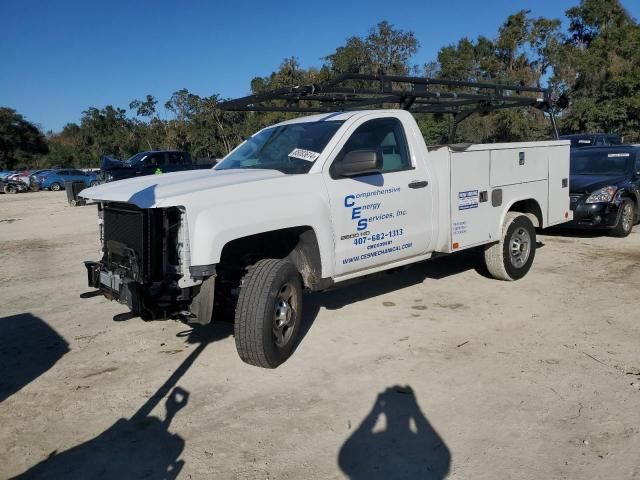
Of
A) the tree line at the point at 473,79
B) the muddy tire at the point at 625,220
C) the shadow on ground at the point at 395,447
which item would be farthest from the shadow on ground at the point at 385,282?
the tree line at the point at 473,79

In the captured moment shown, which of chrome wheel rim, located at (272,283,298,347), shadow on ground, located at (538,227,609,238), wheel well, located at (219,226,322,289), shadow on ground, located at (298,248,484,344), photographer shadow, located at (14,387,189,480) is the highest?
wheel well, located at (219,226,322,289)

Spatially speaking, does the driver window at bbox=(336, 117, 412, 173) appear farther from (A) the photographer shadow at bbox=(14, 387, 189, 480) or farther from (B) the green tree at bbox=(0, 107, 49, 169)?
(B) the green tree at bbox=(0, 107, 49, 169)

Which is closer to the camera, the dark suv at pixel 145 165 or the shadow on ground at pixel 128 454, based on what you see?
the shadow on ground at pixel 128 454

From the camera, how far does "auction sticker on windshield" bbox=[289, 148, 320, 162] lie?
479cm

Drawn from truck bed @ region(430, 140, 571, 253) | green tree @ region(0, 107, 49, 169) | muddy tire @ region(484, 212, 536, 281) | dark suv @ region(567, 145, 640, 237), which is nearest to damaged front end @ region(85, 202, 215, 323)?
truck bed @ region(430, 140, 571, 253)

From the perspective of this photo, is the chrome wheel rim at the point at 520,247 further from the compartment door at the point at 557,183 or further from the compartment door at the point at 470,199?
the compartment door at the point at 470,199

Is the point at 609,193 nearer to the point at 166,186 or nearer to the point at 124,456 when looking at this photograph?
the point at 166,186

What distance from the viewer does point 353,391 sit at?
4.00 meters

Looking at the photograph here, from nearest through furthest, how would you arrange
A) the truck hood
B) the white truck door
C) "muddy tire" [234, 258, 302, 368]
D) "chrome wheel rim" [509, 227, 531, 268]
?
the truck hood
"muddy tire" [234, 258, 302, 368]
the white truck door
"chrome wheel rim" [509, 227, 531, 268]

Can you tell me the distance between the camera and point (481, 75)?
47.2 m

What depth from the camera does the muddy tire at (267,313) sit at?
13.6ft

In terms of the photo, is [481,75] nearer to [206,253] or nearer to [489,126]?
[489,126]

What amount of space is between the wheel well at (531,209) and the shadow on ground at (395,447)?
13.1 feet

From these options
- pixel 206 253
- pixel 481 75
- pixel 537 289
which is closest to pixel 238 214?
pixel 206 253
